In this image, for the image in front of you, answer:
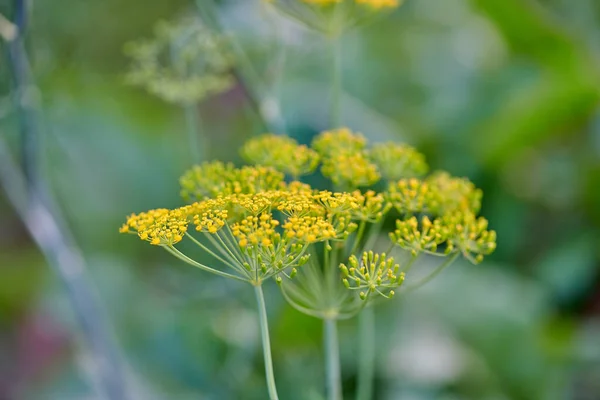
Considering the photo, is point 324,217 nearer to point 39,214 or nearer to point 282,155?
point 282,155

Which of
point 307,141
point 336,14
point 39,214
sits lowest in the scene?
point 39,214

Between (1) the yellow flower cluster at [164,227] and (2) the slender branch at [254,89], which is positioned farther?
(2) the slender branch at [254,89]

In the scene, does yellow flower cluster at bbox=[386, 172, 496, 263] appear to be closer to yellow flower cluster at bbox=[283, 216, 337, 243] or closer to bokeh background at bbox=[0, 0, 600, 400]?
yellow flower cluster at bbox=[283, 216, 337, 243]

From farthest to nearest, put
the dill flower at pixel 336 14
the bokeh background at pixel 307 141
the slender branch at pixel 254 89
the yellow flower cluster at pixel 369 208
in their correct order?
the bokeh background at pixel 307 141, the slender branch at pixel 254 89, the dill flower at pixel 336 14, the yellow flower cluster at pixel 369 208

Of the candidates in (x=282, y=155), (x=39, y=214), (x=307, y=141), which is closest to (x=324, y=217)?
(x=282, y=155)

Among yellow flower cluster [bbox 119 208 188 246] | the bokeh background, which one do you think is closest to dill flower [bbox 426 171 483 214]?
yellow flower cluster [bbox 119 208 188 246]

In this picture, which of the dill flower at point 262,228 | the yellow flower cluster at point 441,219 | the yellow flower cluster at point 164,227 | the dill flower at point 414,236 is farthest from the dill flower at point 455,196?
the yellow flower cluster at point 164,227

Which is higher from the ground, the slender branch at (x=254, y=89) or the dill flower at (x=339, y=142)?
the slender branch at (x=254, y=89)

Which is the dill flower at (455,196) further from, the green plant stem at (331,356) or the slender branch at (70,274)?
the slender branch at (70,274)
